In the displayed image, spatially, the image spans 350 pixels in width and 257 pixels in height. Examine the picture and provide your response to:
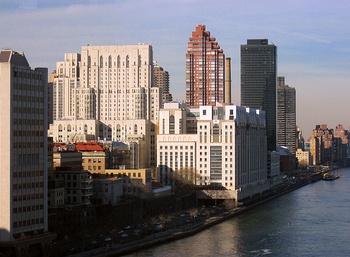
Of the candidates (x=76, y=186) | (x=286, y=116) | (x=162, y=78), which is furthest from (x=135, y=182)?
(x=286, y=116)

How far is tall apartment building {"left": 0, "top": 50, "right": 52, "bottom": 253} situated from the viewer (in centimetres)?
3412

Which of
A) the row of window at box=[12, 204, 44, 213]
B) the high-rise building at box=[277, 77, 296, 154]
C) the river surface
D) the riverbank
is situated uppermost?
the high-rise building at box=[277, 77, 296, 154]

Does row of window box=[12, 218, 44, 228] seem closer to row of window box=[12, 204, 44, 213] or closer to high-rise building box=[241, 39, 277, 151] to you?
row of window box=[12, 204, 44, 213]

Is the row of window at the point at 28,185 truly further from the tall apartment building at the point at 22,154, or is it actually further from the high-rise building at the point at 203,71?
the high-rise building at the point at 203,71

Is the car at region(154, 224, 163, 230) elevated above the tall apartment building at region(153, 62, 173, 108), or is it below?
below

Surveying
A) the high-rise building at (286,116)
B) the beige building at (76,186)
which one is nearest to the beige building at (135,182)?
the beige building at (76,186)

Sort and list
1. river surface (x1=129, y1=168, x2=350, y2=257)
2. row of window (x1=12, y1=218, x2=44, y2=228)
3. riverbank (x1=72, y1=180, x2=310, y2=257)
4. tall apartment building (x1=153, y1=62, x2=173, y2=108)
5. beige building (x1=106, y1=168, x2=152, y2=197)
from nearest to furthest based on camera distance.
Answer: row of window (x1=12, y1=218, x2=44, y2=228)
riverbank (x1=72, y1=180, x2=310, y2=257)
river surface (x1=129, y1=168, x2=350, y2=257)
beige building (x1=106, y1=168, x2=152, y2=197)
tall apartment building (x1=153, y1=62, x2=173, y2=108)

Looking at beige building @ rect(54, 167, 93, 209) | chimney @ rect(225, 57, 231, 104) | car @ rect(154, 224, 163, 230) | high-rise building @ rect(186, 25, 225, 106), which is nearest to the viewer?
beige building @ rect(54, 167, 93, 209)

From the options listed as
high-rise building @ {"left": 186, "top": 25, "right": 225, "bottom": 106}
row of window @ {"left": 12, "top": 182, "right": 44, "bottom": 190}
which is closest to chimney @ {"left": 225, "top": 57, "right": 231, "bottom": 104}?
high-rise building @ {"left": 186, "top": 25, "right": 225, "bottom": 106}

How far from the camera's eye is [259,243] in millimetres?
43906

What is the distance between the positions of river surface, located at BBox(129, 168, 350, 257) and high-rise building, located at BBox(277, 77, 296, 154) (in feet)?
290

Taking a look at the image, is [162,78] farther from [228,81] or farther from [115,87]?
[115,87]

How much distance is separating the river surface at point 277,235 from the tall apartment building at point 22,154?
6431mm

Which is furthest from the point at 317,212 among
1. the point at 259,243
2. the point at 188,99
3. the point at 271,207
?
the point at 188,99
